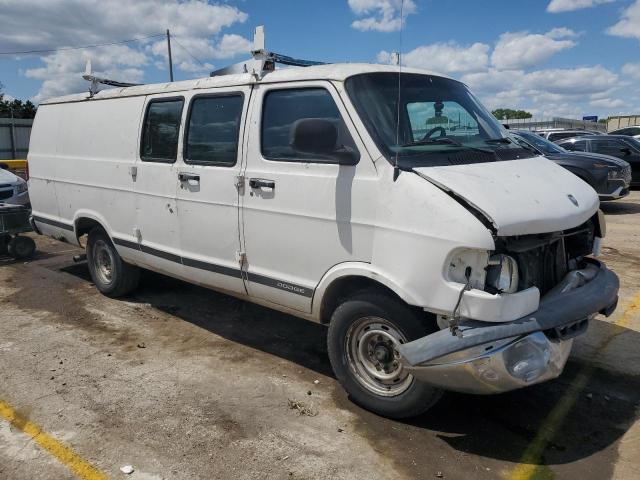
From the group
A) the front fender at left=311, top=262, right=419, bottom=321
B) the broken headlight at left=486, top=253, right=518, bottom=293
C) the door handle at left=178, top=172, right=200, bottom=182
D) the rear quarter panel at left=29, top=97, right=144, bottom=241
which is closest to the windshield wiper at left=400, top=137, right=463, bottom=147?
the front fender at left=311, top=262, right=419, bottom=321

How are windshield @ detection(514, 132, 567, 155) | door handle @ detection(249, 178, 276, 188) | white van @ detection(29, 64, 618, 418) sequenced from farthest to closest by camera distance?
1. windshield @ detection(514, 132, 567, 155)
2. door handle @ detection(249, 178, 276, 188)
3. white van @ detection(29, 64, 618, 418)

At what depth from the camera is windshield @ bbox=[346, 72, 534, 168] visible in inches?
144

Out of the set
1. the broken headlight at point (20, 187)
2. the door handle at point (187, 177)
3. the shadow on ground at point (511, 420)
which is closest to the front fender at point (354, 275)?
the shadow on ground at point (511, 420)

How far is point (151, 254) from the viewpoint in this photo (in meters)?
5.50

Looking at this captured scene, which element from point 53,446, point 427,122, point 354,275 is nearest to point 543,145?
point 427,122

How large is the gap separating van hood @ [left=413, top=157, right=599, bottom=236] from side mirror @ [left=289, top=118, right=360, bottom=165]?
0.51 meters

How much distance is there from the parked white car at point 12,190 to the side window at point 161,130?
17.7 feet

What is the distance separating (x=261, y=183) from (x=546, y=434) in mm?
2613

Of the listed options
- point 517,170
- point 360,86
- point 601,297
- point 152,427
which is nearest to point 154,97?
point 360,86

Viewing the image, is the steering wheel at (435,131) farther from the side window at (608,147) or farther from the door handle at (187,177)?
the side window at (608,147)

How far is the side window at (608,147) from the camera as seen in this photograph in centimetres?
1498

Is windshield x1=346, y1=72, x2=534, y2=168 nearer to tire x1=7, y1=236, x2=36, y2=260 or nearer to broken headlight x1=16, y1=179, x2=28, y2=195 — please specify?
tire x1=7, y1=236, x2=36, y2=260

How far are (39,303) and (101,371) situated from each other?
7.86 ft

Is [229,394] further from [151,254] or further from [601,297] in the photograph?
[601,297]
